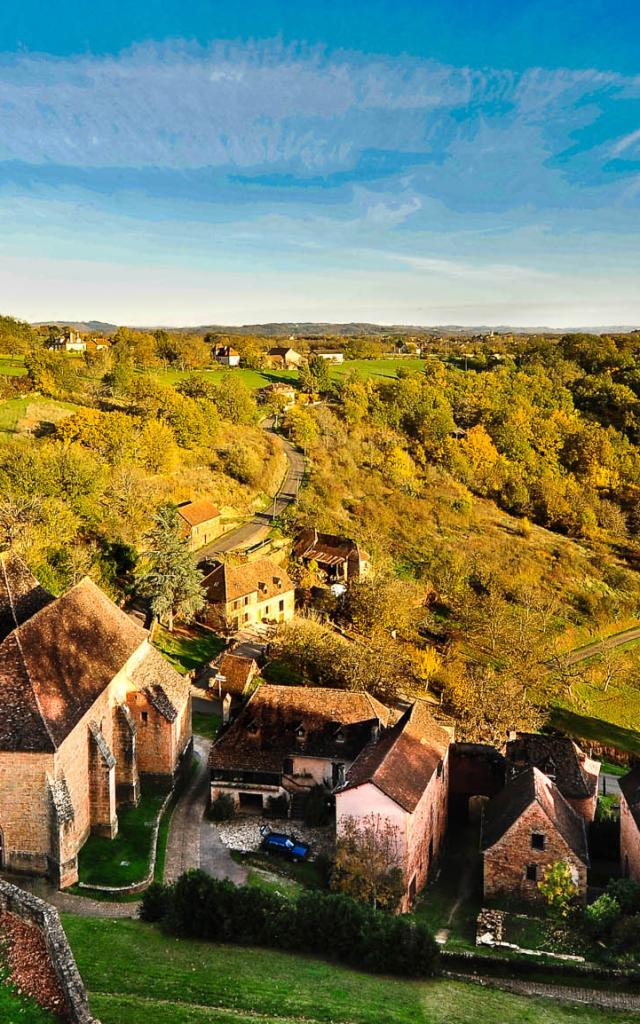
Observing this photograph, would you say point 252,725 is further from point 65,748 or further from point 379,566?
point 379,566

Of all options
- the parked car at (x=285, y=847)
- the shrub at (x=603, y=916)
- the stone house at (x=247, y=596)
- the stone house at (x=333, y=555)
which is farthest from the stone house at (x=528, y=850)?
the stone house at (x=333, y=555)

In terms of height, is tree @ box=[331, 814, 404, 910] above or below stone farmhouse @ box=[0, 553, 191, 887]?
below

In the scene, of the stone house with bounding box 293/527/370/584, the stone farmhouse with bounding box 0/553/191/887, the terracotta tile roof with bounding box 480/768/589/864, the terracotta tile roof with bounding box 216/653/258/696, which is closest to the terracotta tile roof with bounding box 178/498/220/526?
the stone house with bounding box 293/527/370/584

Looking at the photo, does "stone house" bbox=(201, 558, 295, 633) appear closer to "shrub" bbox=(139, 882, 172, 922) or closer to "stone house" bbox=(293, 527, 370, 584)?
"stone house" bbox=(293, 527, 370, 584)

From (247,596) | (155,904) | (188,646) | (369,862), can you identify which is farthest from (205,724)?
→ (155,904)

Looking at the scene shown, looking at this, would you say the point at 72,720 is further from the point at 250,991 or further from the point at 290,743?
the point at 250,991

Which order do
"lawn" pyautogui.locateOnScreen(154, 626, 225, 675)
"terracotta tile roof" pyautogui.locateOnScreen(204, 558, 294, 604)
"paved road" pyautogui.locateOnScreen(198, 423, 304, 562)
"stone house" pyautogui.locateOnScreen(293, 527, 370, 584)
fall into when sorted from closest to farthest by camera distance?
1. "lawn" pyautogui.locateOnScreen(154, 626, 225, 675)
2. "terracotta tile roof" pyautogui.locateOnScreen(204, 558, 294, 604)
3. "stone house" pyautogui.locateOnScreen(293, 527, 370, 584)
4. "paved road" pyautogui.locateOnScreen(198, 423, 304, 562)

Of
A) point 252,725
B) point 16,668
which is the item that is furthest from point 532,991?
point 16,668
